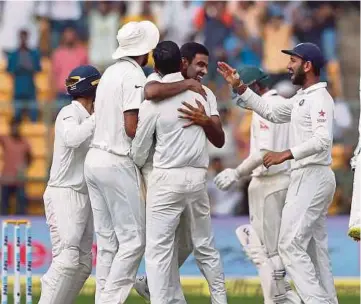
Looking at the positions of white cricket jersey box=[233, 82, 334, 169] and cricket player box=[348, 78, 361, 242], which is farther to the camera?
white cricket jersey box=[233, 82, 334, 169]

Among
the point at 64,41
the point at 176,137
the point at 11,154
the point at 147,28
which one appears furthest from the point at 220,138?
the point at 64,41

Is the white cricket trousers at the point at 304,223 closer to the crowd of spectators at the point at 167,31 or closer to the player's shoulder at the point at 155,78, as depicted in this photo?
the player's shoulder at the point at 155,78

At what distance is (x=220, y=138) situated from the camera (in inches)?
345

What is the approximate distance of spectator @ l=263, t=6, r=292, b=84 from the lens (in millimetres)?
15328

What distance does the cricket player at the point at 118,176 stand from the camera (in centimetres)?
874

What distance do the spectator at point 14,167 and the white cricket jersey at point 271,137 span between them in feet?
15.8

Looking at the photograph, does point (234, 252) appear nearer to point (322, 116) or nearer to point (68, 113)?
point (68, 113)

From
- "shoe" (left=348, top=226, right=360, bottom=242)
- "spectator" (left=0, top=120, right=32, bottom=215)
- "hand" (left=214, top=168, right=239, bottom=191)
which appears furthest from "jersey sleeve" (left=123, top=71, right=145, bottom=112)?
"spectator" (left=0, top=120, right=32, bottom=215)

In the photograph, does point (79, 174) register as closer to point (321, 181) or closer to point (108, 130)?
point (108, 130)

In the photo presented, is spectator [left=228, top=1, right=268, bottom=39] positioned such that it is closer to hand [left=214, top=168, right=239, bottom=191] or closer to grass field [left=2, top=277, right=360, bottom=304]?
grass field [left=2, top=277, right=360, bottom=304]

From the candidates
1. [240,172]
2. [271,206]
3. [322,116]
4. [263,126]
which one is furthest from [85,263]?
[322,116]

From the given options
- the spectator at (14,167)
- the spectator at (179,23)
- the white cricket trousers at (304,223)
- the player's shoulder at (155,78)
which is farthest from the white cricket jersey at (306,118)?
the spectator at (179,23)

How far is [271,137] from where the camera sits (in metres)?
9.89

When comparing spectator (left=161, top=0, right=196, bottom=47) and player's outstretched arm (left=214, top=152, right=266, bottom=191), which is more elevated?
spectator (left=161, top=0, right=196, bottom=47)
